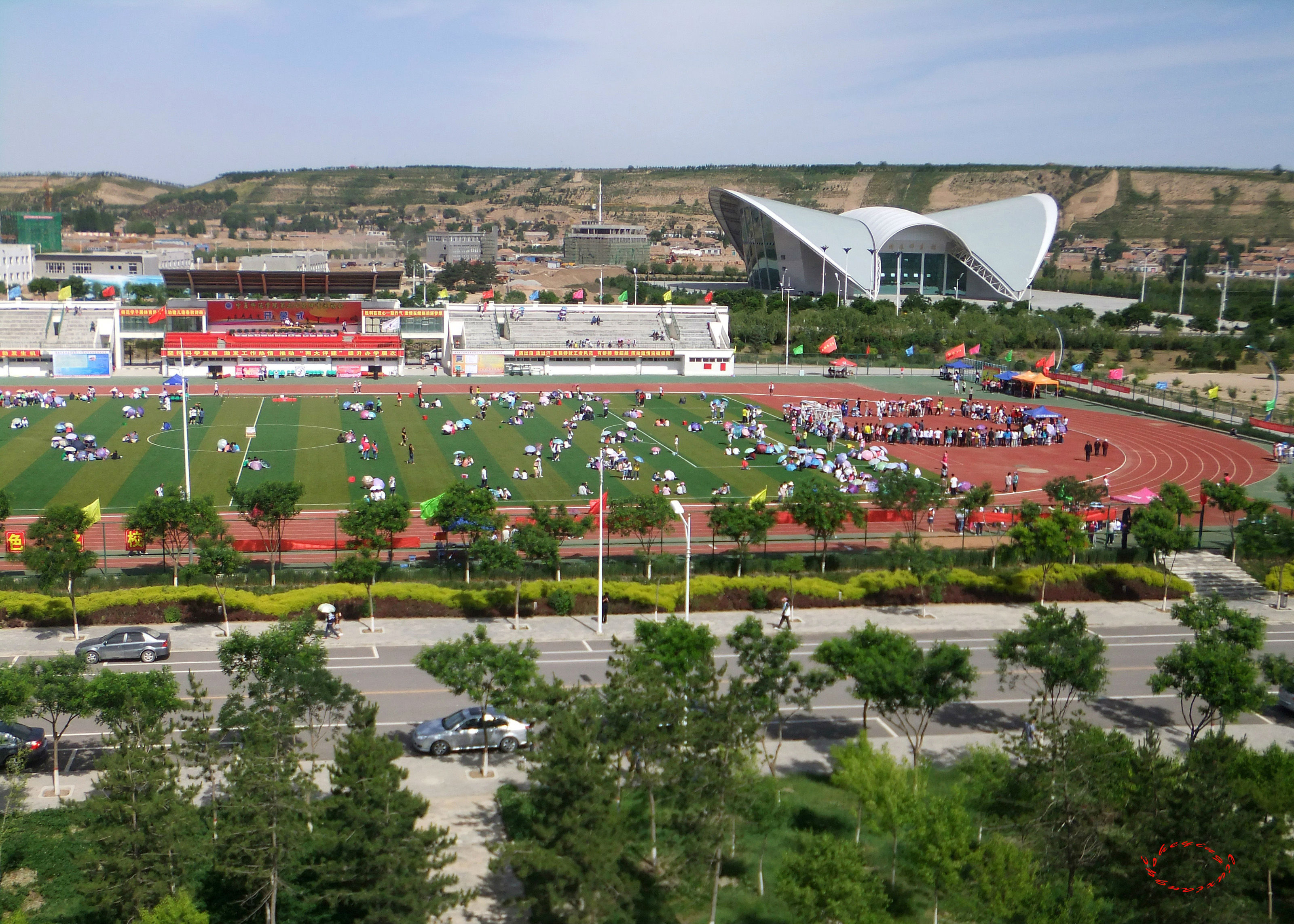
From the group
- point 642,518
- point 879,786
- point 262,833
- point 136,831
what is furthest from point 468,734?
point 642,518

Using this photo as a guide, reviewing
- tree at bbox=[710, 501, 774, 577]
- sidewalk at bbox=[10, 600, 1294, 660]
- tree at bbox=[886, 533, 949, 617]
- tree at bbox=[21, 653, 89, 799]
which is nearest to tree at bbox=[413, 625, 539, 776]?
tree at bbox=[21, 653, 89, 799]

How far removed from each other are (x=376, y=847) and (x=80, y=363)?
75.2 meters

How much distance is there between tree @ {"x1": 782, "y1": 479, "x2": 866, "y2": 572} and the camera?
35.0 m

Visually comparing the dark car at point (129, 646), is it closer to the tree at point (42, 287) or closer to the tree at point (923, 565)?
the tree at point (923, 565)

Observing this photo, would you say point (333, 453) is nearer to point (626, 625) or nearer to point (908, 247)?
point (626, 625)

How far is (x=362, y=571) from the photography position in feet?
99.6

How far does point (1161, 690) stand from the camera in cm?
2233

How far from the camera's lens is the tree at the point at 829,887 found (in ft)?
46.9

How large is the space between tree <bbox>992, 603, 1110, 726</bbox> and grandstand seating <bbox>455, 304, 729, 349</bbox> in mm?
65701

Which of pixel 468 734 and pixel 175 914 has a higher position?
pixel 175 914

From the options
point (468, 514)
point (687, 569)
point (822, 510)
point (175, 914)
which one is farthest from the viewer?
point (822, 510)

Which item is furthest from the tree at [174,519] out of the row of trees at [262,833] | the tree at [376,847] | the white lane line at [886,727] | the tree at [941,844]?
the tree at [941,844]

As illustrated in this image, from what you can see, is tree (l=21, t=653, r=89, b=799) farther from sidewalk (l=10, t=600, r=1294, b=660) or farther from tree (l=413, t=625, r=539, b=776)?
sidewalk (l=10, t=600, r=1294, b=660)

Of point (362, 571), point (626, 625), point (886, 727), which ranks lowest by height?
point (886, 727)
